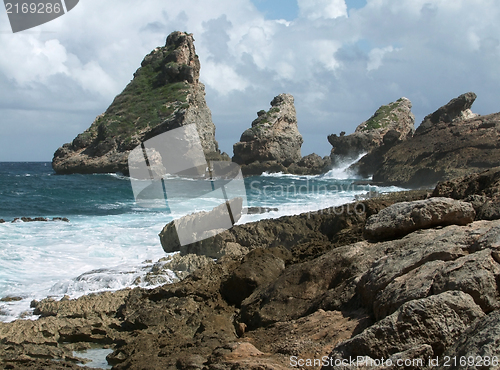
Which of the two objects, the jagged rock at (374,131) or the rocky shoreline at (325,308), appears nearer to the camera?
the rocky shoreline at (325,308)

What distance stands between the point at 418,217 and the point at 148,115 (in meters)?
48.2

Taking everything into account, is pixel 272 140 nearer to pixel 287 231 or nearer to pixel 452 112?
pixel 452 112

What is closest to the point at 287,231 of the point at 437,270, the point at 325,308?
the point at 325,308

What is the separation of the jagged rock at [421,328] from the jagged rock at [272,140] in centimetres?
4960

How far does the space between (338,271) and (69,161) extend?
47.0 metres

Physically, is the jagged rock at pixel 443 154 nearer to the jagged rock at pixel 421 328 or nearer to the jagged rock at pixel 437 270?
the jagged rock at pixel 437 270

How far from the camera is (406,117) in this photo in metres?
57.0

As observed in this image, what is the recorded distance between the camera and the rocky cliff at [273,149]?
52562 millimetres

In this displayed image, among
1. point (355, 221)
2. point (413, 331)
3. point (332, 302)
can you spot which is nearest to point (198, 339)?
point (332, 302)

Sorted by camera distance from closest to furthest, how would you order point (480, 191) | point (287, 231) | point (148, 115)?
point (480, 191)
point (287, 231)
point (148, 115)

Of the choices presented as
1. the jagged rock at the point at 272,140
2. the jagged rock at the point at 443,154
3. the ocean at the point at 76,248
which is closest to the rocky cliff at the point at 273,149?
the jagged rock at the point at 272,140

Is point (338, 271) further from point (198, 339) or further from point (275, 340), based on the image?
point (198, 339)

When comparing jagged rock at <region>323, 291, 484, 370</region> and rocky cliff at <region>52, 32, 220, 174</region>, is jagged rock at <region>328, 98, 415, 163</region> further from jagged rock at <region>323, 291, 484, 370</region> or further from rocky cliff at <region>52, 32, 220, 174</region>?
jagged rock at <region>323, 291, 484, 370</region>

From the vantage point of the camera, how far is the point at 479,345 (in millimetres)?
2490
